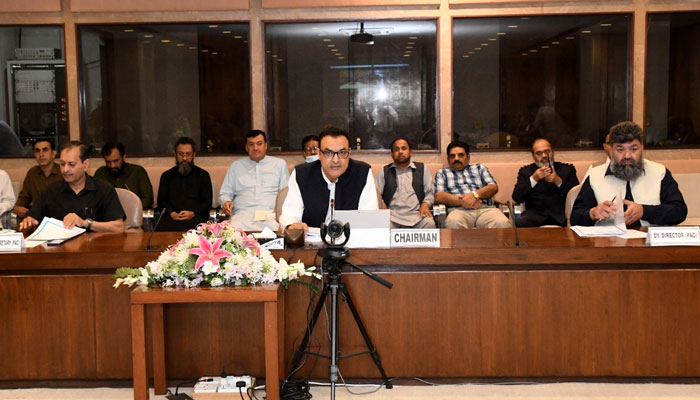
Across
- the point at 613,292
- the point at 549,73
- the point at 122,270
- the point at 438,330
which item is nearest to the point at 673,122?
the point at 549,73

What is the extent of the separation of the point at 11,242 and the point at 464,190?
147 inches

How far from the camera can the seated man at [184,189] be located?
6.09 metres

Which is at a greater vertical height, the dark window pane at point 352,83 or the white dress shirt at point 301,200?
the dark window pane at point 352,83

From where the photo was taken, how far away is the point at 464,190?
5984 millimetres

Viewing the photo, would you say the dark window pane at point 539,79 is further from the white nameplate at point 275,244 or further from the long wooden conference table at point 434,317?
the white nameplate at point 275,244

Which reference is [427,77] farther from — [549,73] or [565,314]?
[565,314]

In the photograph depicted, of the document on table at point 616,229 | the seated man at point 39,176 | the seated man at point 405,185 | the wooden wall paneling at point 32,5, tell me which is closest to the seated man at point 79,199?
the seated man at point 39,176

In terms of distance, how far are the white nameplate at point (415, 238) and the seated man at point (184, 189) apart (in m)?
3.21

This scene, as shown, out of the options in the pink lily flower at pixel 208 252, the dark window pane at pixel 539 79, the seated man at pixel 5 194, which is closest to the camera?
the pink lily flower at pixel 208 252

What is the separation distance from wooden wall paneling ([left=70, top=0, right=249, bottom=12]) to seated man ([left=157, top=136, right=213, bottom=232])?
1.30 metres

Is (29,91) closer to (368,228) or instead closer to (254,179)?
(254,179)

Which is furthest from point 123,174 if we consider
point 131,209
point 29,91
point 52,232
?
point 52,232

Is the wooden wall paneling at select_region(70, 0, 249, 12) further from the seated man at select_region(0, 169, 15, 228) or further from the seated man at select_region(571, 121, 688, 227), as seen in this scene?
the seated man at select_region(571, 121, 688, 227)

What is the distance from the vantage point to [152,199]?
6230mm
